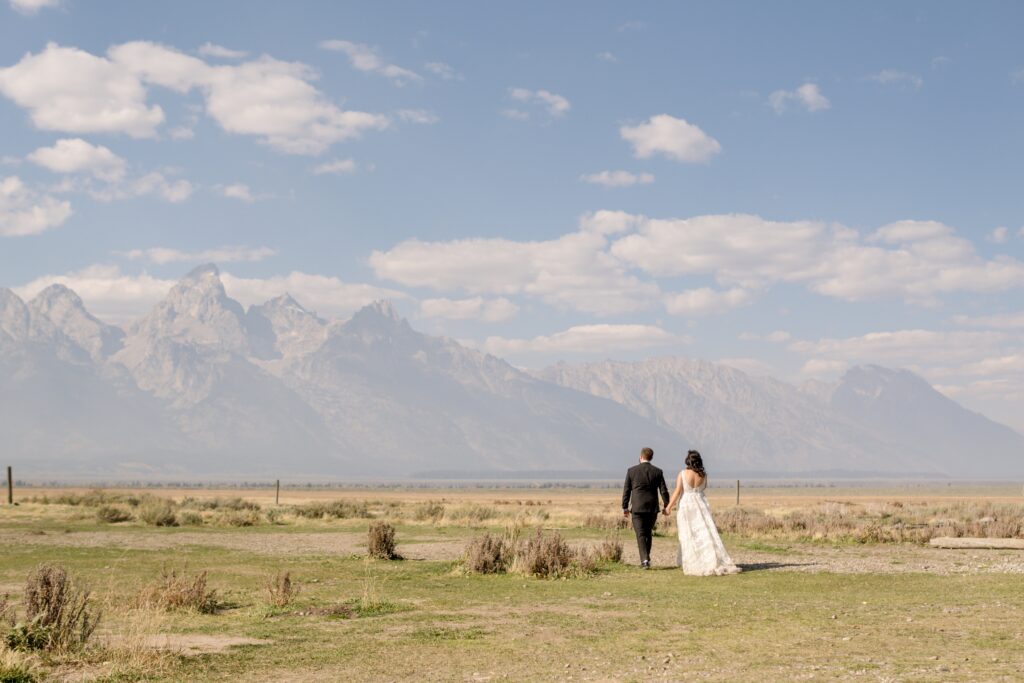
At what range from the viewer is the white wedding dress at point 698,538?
1795cm

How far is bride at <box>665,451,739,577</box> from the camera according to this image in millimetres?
17953

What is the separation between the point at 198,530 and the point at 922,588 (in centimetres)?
2604

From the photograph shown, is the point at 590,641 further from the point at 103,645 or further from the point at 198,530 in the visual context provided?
the point at 198,530

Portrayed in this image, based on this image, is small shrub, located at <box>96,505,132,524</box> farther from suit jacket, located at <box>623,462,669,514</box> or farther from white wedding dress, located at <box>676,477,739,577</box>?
white wedding dress, located at <box>676,477,739,577</box>

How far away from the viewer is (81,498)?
58.5 meters

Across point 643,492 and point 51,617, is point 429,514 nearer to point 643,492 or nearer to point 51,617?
point 643,492

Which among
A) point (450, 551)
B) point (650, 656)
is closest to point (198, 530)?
point (450, 551)

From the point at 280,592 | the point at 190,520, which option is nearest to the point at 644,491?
the point at 280,592

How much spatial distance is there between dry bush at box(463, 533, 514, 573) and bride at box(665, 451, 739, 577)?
3.44 metres

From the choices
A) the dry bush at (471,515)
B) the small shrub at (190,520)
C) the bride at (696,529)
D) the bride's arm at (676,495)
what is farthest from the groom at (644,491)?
the small shrub at (190,520)

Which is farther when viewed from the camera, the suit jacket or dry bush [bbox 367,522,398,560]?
dry bush [bbox 367,522,398,560]

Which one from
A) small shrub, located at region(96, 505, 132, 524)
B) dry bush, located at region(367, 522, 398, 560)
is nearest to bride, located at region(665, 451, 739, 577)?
dry bush, located at region(367, 522, 398, 560)

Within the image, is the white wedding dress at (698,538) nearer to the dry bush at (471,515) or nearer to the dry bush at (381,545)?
the dry bush at (381,545)

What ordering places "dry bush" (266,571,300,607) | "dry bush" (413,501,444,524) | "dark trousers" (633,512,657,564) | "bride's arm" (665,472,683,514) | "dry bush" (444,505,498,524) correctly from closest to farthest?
1. "dry bush" (266,571,300,607)
2. "bride's arm" (665,472,683,514)
3. "dark trousers" (633,512,657,564)
4. "dry bush" (444,505,498,524)
5. "dry bush" (413,501,444,524)
